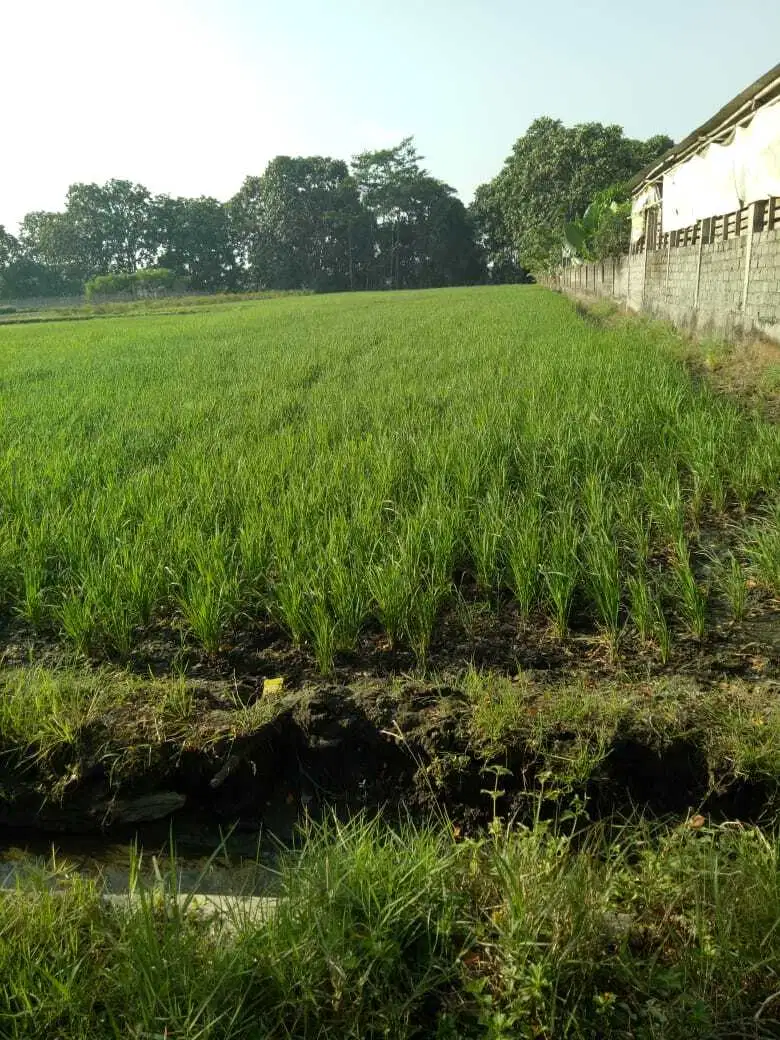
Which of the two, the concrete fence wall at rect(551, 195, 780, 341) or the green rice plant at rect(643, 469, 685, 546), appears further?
the concrete fence wall at rect(551, 195, 780, 341)

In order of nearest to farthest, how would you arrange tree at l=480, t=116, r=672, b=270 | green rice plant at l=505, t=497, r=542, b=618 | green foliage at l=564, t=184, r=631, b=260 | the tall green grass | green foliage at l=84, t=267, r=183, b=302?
the tall green grass
green rice plant at l=505, t=497, r=542, b=618
green foliage at l=564, t=184, r=631, b=260
tree at l=480, t=116, r=672, b=270
green foliage at l=84, t=267, r=183, b=302

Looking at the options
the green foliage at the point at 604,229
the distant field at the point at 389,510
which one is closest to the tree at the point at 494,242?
the green foliage at the point at 604,229

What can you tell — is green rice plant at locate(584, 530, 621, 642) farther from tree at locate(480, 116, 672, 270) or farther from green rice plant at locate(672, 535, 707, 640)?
tree at locate(480, 116, 672, 270)

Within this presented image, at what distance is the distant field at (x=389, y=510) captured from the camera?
2.39m

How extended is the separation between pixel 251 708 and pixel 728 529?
6.96 feet

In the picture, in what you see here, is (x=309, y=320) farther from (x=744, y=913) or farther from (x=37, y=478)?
(x=744, y=913)

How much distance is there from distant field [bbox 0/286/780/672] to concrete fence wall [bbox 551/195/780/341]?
162 centimetres

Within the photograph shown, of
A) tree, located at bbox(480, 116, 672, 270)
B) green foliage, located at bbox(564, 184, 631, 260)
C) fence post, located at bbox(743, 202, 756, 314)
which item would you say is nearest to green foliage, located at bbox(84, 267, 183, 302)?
tree, located at bbox(480, 116, 672, 270)

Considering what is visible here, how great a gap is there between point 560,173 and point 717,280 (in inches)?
1285

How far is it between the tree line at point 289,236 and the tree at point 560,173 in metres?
9.77

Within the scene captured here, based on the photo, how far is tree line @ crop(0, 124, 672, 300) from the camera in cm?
5344

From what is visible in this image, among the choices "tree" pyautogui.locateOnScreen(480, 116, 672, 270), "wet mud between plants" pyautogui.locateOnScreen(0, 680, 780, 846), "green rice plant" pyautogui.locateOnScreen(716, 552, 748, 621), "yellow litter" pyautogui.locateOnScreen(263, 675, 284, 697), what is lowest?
"wet mud between plants" pyautogui.locateOnScreen(0, 680, 780, 846)

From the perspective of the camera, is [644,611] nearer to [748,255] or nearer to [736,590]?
[736,590]

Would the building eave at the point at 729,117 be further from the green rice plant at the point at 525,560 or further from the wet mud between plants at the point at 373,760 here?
the wet mud between plants at the point at 373,760
